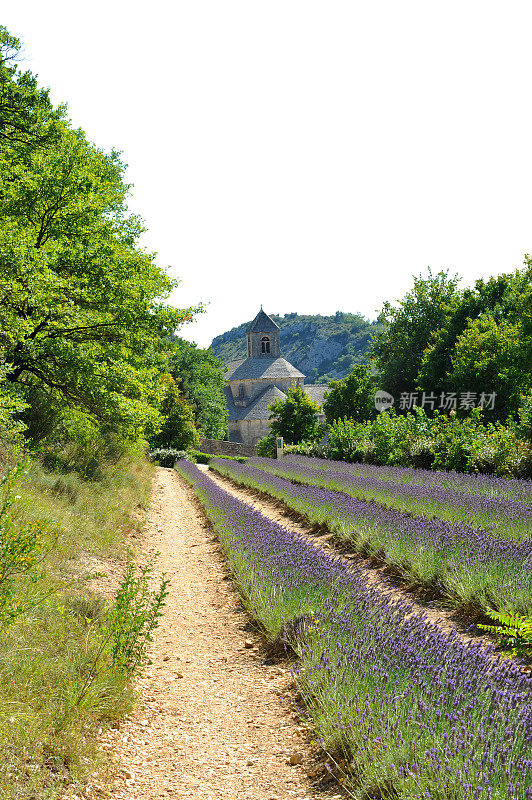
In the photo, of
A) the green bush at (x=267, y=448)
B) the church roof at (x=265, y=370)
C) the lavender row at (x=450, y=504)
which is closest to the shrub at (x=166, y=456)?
the green bush at (x=267, y=448)

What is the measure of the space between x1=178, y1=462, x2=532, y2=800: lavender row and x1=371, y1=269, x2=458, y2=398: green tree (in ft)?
107

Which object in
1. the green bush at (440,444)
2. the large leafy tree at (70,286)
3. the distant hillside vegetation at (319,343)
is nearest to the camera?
the large leafy tree at (70,286)

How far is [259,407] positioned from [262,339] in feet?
41.4

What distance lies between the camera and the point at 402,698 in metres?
2.65

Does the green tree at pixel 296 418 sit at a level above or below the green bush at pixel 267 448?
above

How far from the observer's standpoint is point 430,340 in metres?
35.9

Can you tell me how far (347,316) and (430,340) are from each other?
8836cm

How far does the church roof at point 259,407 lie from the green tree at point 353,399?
78.4 feet

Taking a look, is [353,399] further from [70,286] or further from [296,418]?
[70,286]

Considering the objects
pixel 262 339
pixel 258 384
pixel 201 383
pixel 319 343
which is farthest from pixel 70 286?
pixel 319 343

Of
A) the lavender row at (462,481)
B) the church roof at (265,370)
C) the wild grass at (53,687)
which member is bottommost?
the wild grass at (53,687)

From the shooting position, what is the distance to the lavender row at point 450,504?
20.5 feet

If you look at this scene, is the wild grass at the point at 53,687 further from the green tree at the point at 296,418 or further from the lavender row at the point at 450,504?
the green tree at the point at 296,418

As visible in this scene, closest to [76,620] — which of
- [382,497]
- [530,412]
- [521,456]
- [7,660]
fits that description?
[7,660]
